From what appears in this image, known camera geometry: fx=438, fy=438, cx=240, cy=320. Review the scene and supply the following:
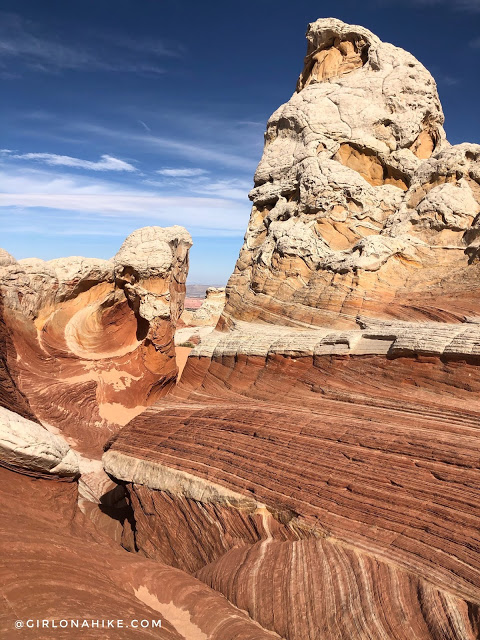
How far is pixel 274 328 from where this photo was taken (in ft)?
38.1

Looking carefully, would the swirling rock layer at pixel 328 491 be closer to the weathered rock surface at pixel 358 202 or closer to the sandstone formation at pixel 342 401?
the sandstone formation at pixel 342 401

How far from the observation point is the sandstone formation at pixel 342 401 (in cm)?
518

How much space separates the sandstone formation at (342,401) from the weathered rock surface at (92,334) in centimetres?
446

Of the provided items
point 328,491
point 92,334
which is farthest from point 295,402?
point 92,334

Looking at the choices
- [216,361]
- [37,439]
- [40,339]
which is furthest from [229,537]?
[40,339]

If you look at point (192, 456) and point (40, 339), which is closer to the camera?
point (192, 456)

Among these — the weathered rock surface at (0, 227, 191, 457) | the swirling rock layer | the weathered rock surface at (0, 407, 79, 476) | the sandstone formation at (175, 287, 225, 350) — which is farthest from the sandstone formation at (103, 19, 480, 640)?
the sandstone formation at (175, 287, 225, 350)

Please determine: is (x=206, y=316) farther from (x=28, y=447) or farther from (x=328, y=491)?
(x=328, y=491)

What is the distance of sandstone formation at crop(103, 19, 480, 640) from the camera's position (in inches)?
204

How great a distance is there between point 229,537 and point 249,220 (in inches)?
484

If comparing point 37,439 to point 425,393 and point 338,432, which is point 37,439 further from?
point 425,393

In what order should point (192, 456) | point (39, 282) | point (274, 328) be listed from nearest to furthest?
1. point (192, 456)
2. point (274, 328)
3. point (39, 282)

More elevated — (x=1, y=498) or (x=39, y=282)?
(x=39, y=282)

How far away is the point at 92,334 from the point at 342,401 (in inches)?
479
